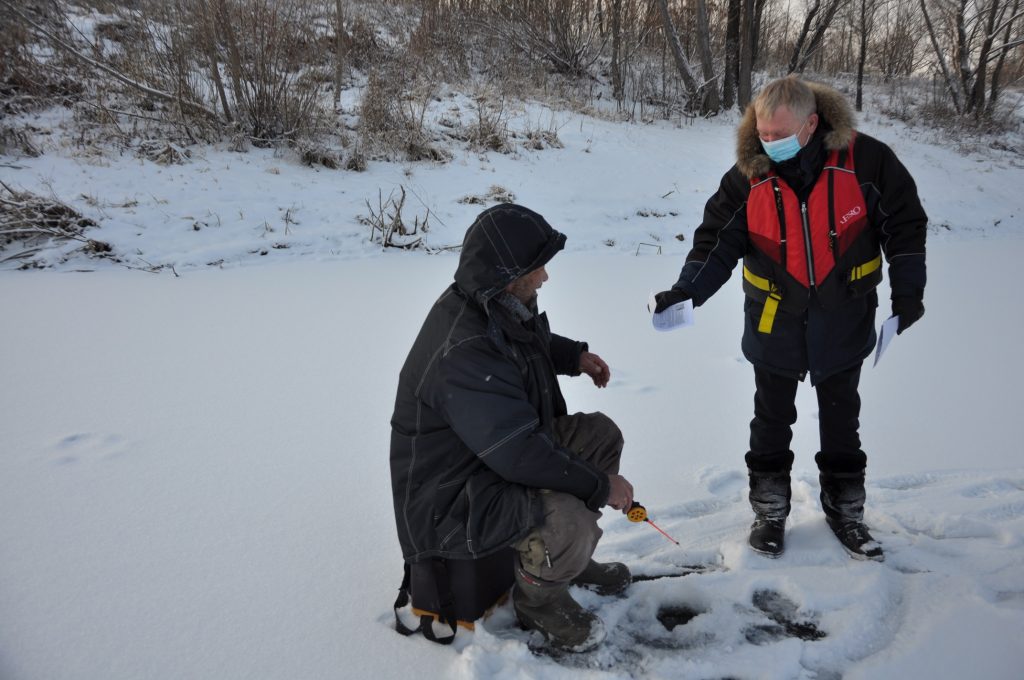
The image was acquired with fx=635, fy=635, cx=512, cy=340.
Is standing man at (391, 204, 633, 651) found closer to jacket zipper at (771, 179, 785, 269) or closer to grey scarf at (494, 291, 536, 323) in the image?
grey scarf at (494, 291, 536, 323)

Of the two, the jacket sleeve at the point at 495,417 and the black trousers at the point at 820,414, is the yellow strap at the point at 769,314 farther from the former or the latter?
the jacket sleeve at the point at 495,417

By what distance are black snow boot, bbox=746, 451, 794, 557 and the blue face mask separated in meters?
0.99

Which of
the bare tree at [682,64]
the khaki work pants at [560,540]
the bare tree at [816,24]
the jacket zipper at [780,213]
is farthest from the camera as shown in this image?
the bare tree at [816,24]

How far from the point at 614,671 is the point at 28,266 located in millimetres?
5727

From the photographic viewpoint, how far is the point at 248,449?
105 inches

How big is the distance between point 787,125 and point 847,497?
3.99ft

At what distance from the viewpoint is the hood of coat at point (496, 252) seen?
5.05 feet

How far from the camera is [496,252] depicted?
1548 mm

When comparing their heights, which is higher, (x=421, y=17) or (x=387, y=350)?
(x=421, y=17)

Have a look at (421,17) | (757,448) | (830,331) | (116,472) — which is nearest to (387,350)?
(116,472)

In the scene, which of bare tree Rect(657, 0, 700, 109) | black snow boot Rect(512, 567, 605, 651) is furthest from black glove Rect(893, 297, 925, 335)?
bare tree Rect(657, 0, 700, 109)

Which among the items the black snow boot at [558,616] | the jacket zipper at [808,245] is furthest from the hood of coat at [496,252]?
the jacket zipper at [808,245]

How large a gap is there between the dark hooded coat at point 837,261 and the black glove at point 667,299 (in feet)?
0.14

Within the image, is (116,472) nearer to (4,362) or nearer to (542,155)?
(4,362)
